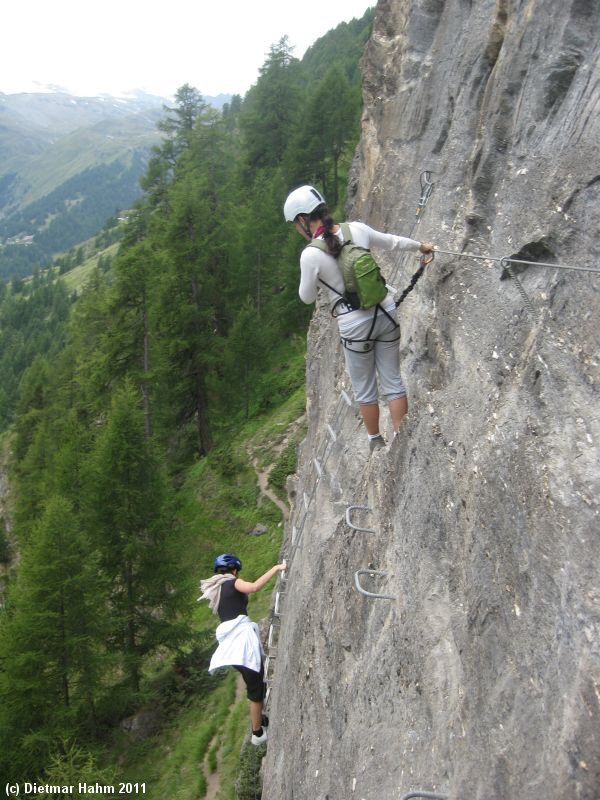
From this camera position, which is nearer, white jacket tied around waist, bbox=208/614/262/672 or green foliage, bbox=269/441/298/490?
white jacket tied around waist, bbox=208/614/262/672

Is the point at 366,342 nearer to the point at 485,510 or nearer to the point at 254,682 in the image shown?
the point at 485,510

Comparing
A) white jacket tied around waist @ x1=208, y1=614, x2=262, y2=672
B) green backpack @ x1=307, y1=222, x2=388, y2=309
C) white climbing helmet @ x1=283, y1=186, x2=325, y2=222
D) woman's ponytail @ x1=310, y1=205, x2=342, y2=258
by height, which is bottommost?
white jacket tied around waist @ x1=208, y1=614, x2=262, y2=672

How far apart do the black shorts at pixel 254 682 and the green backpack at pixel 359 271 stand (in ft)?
16.3

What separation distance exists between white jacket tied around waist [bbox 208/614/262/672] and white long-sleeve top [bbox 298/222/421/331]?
4.11m

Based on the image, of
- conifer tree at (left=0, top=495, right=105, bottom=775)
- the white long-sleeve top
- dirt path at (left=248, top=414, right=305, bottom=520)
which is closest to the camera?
the white long-sleeve top

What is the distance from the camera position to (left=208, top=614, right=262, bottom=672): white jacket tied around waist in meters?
7.63

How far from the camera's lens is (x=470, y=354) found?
600cm

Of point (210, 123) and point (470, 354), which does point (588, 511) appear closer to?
point (470, 354)

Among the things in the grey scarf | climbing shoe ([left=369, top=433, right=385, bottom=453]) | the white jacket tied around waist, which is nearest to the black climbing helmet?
the grey scarf

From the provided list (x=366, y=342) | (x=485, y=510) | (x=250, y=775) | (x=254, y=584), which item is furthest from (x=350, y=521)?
(x=250, y=775)

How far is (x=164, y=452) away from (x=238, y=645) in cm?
1902

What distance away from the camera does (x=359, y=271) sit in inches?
230

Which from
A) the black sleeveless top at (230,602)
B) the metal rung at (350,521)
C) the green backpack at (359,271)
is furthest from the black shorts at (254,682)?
the green backpack at (359,271)

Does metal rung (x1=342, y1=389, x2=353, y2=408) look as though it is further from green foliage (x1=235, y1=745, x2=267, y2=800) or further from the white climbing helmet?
green foliage (x1=235, y1=745, x2=267, y2=800)
